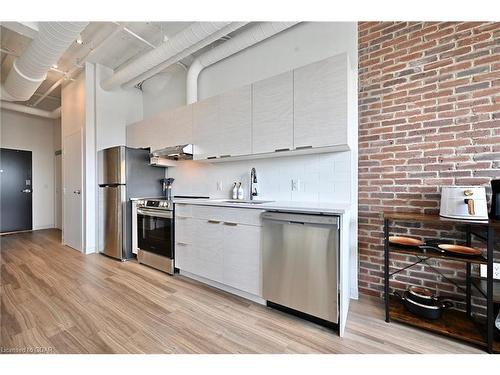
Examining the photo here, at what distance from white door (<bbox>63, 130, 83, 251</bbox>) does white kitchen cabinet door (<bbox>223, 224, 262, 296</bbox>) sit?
9.82 feet

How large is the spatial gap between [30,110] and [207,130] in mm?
5160

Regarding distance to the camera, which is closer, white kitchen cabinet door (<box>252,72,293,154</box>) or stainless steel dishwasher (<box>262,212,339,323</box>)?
stainless steel dishwasher (<box>262,212,339,323</box>)

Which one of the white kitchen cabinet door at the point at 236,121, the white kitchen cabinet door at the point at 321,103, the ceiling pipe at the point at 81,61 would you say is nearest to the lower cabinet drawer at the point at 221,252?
the white kitchen cabinet door at the point at 236,121

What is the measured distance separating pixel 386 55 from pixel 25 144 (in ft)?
24.7

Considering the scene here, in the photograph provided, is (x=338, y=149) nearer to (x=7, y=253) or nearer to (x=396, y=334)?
(x=396, y=334)

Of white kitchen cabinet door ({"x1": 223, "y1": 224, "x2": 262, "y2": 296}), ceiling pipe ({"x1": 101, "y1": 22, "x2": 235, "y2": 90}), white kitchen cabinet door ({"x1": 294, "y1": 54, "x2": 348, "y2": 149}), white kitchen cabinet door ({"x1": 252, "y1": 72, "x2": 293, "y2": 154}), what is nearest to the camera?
white kitchen cabinet door ({"x1": 294, "y1": 54, "x2": 348, "y2": 149})

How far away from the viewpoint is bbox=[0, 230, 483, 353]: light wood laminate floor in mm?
1491

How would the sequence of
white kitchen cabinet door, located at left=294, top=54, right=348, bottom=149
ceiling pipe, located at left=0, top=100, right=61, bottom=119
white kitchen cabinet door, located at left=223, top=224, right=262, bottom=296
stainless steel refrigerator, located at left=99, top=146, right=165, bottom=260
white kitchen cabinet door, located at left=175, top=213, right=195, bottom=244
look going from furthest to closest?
ceiling pipe, located at left=0, top=100, right=61, bottom=119 < stainless steel refrigerator, located at left=99, top=146, right=165, bottom=260 < white kitchen cabinet door, located at left=175, top=213, right=195, bottom=244 < white kitchen cabinet door, located at left=223, top=224, right=262, bottom=296 < white kitchen cabinet door, located at left=294, top=54, right=348, bottom=149

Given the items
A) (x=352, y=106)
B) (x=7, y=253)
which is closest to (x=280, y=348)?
(x=352, y=106)

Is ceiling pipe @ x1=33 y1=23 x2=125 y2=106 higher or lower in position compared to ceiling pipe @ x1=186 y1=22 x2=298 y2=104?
higher

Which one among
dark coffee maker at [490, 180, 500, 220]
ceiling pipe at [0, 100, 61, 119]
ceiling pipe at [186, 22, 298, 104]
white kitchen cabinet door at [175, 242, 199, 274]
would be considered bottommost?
white kitchen cabinet door at [175, 242, 199, 274]

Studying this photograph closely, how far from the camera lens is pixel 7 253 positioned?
356cm

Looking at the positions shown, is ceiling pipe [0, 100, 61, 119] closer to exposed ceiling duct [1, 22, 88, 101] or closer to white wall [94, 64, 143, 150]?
exposed ceiling duct [1, 22, 88, 101]

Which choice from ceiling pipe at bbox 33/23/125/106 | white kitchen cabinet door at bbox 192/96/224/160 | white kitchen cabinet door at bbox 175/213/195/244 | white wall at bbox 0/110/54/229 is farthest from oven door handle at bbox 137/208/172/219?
white wall at bbox 0/110/54/229
